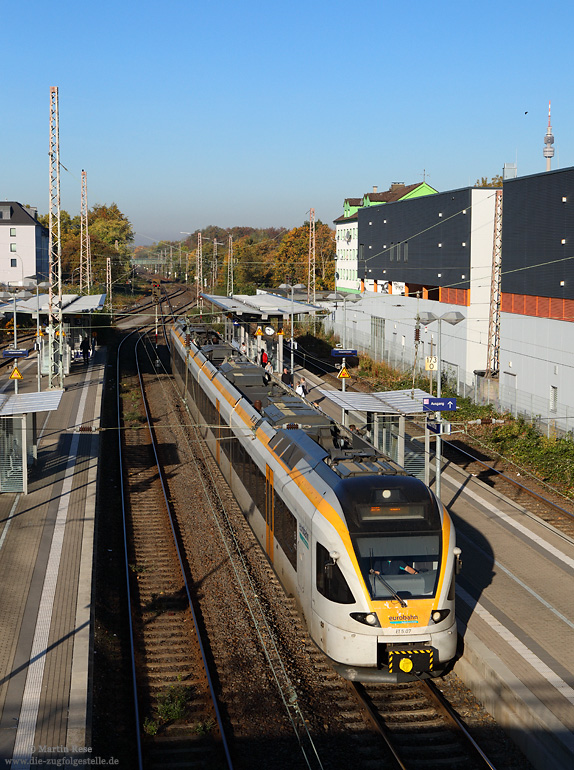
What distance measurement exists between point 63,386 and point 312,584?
25477 millimetres

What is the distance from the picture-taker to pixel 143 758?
9.61 m

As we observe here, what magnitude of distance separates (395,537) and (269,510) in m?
4.41

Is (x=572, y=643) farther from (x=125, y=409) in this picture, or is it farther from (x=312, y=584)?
(x=125, y=409)

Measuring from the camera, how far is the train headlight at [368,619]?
10.4m

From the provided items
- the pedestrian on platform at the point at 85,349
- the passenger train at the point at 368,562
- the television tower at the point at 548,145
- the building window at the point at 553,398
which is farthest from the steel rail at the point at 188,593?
the television tower at the point at 548,145

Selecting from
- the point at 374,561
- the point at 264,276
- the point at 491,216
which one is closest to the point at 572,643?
the point at 374,561

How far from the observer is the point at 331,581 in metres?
10.8

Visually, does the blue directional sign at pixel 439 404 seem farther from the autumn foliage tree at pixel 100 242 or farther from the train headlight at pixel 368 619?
the autumn foliage tree at pixel 100 242

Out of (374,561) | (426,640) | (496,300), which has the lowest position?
(426,640)

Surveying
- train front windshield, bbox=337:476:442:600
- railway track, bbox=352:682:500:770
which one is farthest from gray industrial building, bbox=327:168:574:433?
railway track, bbox=352:682:500:770

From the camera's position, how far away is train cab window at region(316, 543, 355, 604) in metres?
10.6

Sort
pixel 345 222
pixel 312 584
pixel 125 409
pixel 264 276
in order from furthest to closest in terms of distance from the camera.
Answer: pixel 264 276 → pixel 345 222 → pixel 125 409 → pixel 312 584

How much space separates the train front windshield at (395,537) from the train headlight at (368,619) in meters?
0.23

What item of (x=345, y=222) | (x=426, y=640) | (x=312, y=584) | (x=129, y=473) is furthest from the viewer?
(x=345, y=222)
